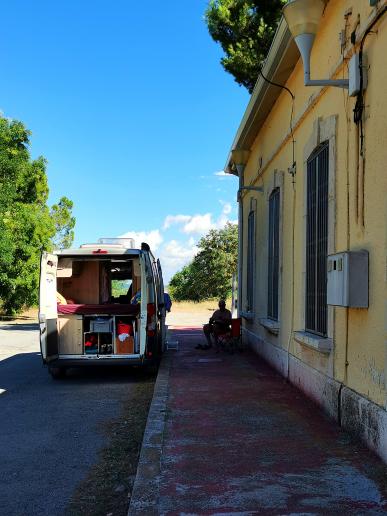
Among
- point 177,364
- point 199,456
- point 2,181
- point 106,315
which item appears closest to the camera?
point 199,456

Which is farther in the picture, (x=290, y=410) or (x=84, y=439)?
(x=290, y=410)

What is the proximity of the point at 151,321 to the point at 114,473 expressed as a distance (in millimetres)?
4436

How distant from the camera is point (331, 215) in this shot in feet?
20.7

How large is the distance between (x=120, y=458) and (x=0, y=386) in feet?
15.9

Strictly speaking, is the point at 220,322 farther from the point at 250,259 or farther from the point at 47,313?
the point at 47,313

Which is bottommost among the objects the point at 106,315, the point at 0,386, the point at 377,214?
the point at 0,386

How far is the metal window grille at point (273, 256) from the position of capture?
10016 mm

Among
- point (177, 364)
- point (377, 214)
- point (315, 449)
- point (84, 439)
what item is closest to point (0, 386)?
point (177, 364)

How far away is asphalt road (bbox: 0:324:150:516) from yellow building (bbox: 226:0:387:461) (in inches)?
104

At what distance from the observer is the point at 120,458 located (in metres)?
5.39

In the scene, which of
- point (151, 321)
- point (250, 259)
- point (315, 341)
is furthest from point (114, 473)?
point (250, 259)

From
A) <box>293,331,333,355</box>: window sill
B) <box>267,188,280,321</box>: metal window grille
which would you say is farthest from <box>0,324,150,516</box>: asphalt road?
<box>267,188,280,321</box>: metal window grille

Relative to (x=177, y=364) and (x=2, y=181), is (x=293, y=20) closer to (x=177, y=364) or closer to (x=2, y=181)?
(x=177, y=364)

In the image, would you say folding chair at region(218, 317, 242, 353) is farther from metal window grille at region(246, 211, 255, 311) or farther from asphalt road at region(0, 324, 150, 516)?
asphalt road at region(0, 324, 150, 516)
